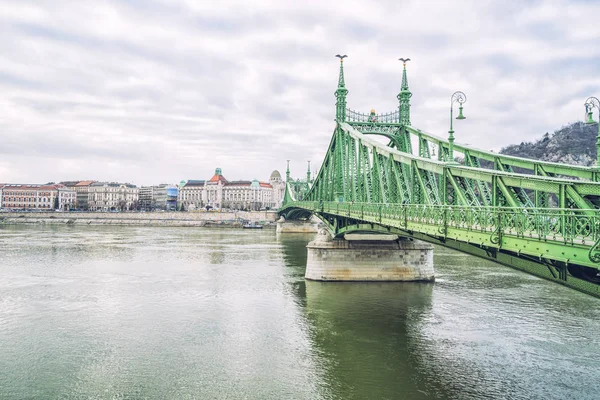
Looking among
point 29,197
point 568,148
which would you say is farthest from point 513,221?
point 29,197

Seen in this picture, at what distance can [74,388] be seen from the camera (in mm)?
16219

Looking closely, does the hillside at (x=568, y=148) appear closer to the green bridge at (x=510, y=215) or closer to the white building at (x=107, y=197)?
the green bridge at (x=510, y=215)

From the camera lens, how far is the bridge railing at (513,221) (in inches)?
416

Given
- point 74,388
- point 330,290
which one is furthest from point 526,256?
point 330,290

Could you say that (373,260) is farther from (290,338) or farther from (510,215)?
(510,215)

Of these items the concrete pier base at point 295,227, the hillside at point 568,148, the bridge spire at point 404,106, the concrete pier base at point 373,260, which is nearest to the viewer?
the concrete pier base at point 373,260

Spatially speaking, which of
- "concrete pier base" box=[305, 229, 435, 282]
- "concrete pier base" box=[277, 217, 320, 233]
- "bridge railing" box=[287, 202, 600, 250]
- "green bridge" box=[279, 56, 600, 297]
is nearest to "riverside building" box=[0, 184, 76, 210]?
"concrete pier base" box=[277, 217, 320, 233]

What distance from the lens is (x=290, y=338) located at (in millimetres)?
21781

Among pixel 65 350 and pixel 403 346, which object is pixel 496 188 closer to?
pixel 403 346

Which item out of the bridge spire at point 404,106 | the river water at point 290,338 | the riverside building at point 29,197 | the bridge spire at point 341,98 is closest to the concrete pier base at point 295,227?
the bridge spire at point 341,98

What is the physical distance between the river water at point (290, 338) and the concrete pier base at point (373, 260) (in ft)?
4.22

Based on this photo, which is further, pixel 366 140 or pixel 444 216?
pixel 366 140

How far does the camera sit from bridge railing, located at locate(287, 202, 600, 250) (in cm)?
1055

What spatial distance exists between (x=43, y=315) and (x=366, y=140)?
21.1 meters
